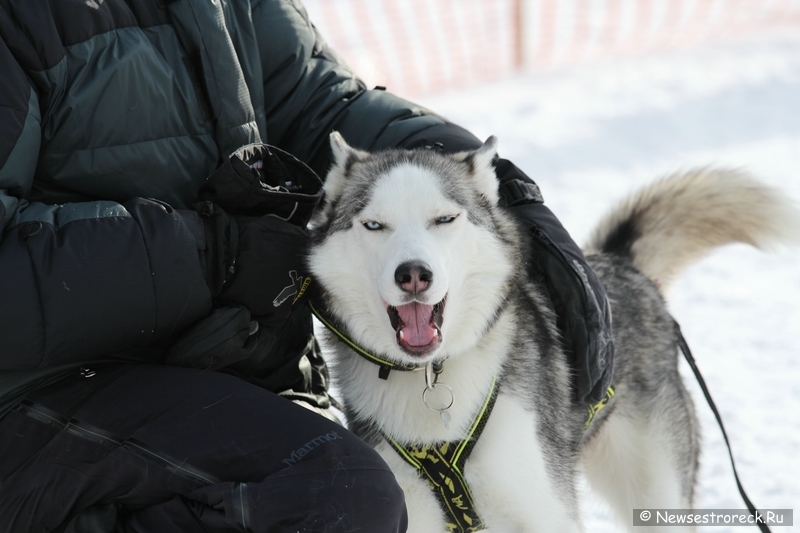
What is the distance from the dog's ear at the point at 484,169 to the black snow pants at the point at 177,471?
821 millimetres

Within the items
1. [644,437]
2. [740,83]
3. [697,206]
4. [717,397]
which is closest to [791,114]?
[740,83]

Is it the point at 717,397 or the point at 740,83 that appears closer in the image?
the point at 717,397

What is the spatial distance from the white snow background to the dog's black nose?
701 mm

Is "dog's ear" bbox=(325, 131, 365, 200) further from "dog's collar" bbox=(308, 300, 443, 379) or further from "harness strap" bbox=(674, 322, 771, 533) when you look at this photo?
"harness strap" bbox=(674, 322, 771, 533)

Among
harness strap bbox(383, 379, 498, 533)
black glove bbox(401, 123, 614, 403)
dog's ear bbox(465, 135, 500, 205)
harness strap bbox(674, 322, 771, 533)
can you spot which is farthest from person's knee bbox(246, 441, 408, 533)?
harness strap bbox(674, 322, 771, 533)

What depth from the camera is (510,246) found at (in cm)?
212

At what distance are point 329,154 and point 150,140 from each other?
0.60 m

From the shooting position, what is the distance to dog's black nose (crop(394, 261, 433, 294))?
5.87ft

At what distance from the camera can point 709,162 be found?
3.77 meters

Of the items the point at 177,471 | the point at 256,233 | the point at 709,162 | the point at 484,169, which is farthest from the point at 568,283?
the point at 709,162

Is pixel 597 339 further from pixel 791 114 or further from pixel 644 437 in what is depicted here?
pixel 791 114

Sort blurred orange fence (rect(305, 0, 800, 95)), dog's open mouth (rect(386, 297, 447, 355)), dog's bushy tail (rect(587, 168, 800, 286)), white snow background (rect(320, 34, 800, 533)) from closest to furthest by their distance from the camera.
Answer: dog's open mouth (rect(386, 297, 447, 355)) < dog's bushy tail (rect(587, 168, 800, 286)) < white snow background (rect(320, 34, 800, 533)) < blurred orange fence (rect(305, 0, 800, 95))

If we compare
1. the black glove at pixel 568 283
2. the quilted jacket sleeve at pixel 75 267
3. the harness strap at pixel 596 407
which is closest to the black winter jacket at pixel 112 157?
the quilted jacket sleeve at pixel 75 267

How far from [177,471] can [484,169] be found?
114 centimetres
